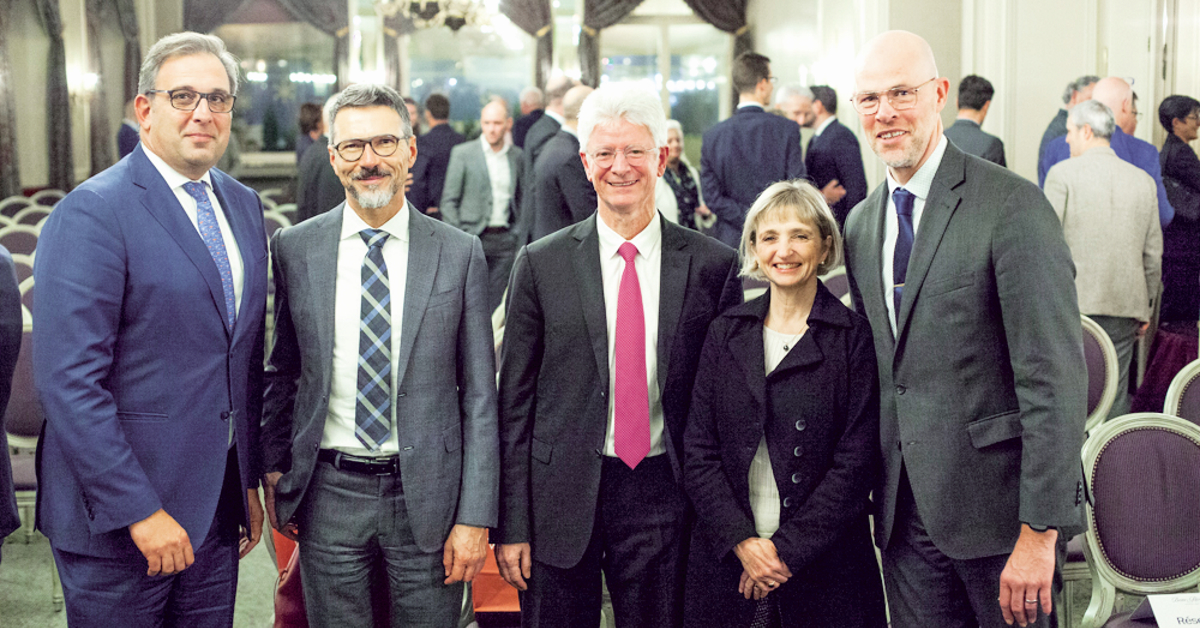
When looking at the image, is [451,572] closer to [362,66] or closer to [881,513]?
[881,513]

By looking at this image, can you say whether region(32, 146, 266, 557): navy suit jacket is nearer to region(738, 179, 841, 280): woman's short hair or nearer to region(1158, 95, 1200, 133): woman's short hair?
region(738, 179, 841, 280): woman's short hair

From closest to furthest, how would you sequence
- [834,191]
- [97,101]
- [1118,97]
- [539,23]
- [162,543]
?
[162,543] < [1118,97] < [834,191] < [97,101] < [539,23]

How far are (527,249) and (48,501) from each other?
1.03m

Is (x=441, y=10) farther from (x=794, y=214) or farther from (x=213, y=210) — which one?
(x=794, y=214)

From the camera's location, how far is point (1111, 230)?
4.48 metres

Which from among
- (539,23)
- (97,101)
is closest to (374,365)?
(97,101)

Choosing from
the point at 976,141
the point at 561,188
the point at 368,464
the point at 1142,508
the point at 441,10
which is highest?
the point at 441,10

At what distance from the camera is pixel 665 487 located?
199 centimetres

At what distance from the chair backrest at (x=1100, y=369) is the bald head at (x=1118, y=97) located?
2.40 m

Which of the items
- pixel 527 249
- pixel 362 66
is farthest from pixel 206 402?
pixel 362 66

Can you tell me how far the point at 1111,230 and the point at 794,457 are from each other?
128 inches

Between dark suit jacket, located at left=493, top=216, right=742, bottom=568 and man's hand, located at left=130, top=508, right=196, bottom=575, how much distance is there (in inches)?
23.3

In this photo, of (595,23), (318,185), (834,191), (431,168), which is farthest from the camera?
(595,23)

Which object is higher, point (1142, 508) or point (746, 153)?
point (746, 153)
